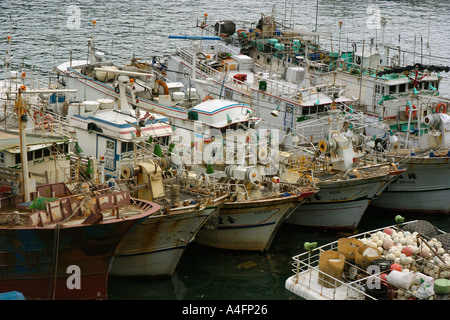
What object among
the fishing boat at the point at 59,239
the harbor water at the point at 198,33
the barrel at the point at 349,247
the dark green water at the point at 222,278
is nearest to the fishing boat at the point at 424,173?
the harbor water at the point at 198,33

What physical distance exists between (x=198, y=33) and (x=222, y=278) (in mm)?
46307

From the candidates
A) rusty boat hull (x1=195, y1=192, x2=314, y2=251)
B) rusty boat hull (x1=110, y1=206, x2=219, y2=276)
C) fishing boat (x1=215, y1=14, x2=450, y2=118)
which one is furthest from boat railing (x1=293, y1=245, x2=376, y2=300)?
fishing boat (x1=215, y1=14, x2=450, y2=118)

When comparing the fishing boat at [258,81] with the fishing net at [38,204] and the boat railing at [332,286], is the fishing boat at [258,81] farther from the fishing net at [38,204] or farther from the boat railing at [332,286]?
the boat railing at [332,286]

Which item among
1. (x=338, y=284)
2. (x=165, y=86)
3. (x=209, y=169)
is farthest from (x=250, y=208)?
(x=165, y=86)

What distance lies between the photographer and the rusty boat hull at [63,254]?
84.8 feet

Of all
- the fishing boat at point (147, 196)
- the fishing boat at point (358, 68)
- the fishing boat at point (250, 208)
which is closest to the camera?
the fishing boat at point (147, 196)

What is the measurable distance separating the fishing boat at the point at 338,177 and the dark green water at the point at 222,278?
1.32m

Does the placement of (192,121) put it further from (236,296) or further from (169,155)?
(236,296)

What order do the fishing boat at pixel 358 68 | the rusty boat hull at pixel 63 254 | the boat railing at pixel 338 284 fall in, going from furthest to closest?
the fishing boat at pixel 358 68 → the rusty boat hull at pixel 63 254 → the boat railing at pixel 338 284

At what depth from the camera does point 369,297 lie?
2177 cm

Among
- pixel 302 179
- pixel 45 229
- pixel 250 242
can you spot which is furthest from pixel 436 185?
pixel 45 229

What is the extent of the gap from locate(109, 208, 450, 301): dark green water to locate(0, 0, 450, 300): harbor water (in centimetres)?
4

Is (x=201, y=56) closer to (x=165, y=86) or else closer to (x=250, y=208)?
(x=165, y=86)

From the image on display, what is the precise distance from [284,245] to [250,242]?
204 centimetres
